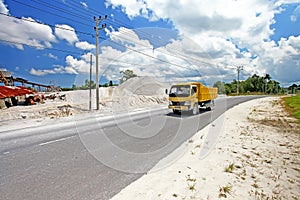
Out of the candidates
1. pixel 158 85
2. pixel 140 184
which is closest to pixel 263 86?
pixel 158 85

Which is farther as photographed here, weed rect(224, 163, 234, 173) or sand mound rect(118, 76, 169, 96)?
sand mound rect(118, 76, 169, 96)

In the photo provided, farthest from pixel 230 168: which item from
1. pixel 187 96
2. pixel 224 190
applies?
pixel 187 96

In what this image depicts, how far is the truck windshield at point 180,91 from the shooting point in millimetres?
13289

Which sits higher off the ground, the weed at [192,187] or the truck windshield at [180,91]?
the truck windshield at [180,91]

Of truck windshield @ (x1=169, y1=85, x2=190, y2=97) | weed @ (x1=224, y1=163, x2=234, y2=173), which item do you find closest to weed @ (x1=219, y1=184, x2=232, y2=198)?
weed @ (x1=224, y1=163, x2=234, y2=173)

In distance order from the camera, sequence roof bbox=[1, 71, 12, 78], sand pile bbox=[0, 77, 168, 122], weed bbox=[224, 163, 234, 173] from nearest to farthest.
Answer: weed bbox=[224, 163, 234, 173] → sand pile bbox=[0, 77, 168, 122] → roof bbox=[1, 71, 12, 78]

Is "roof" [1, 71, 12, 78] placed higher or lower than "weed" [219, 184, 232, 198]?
higher

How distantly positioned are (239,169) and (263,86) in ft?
316

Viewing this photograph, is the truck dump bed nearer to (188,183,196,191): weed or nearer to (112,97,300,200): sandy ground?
(112,97,300,200): sandy ground

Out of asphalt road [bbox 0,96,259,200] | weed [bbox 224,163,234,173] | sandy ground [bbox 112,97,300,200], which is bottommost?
asphalt road [bbox 0,96,259,200]

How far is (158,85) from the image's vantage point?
137ft

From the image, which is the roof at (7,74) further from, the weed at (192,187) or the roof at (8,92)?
the weed at (192,187)

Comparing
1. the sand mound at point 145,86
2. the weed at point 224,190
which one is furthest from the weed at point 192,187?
the sand mound at point 145,86

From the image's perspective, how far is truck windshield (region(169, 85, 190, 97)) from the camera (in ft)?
43.6
